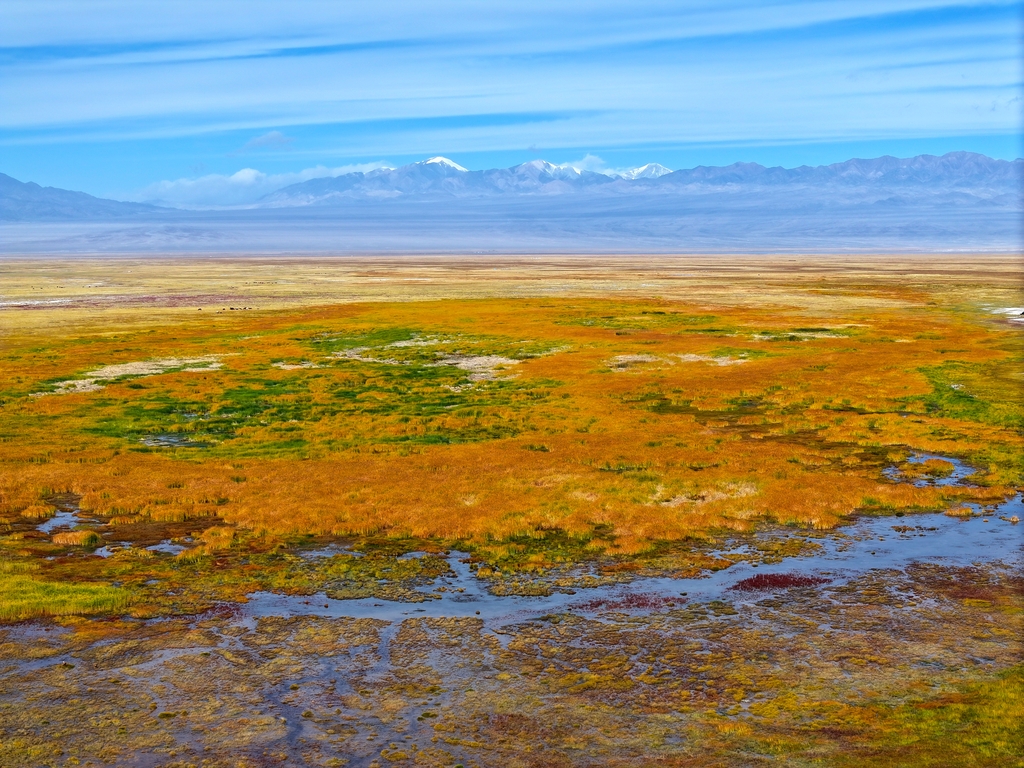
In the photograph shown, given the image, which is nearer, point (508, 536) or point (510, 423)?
point (508, 536)

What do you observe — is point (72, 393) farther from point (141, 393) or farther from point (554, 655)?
point (554, 655)

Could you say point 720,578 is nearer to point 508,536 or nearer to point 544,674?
point 508,536

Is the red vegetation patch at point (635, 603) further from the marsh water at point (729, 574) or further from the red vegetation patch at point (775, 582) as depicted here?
the red vegetation patch at point (775, 582)

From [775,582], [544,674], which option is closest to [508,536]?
[775,582]

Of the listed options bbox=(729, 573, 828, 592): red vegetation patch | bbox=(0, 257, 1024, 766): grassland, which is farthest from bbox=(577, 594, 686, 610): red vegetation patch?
bbox=(729, 573, 828, 592): red vegetation patch

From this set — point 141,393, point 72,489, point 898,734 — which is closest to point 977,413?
point 898,734

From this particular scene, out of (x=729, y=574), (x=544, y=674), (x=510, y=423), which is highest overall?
(x=510, y=423)

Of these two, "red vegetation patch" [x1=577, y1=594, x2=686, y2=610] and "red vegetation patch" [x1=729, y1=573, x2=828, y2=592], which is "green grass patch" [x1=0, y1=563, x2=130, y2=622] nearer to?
"red vegetation patch" [x1=577, y1=594, x2=686, y2=610]
